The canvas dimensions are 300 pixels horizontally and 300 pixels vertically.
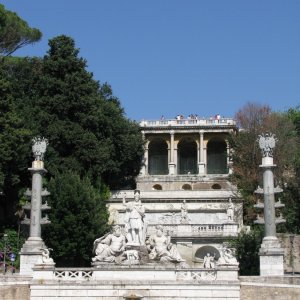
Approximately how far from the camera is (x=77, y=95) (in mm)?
44062

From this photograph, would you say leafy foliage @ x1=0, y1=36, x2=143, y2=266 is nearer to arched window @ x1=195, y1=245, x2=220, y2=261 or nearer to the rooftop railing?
arched window @ x1=195, y1=245, x2=220, y2=261

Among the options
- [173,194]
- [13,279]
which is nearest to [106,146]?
[173,194]

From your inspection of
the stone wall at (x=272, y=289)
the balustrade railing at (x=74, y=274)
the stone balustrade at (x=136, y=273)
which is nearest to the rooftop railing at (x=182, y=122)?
the stone balustrade at (x=136, y=273)

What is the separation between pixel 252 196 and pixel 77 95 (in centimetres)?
1295

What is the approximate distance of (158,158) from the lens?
212 ft

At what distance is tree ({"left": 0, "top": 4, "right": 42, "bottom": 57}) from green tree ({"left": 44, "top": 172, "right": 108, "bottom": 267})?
47.7 ft

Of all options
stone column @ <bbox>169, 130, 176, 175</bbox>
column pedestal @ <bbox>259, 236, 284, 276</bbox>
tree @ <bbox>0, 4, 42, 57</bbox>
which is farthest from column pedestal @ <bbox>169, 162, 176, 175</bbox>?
column pedestal @ <bbox>259, 236, 284, 276</bbox>

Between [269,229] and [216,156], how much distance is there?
109ft

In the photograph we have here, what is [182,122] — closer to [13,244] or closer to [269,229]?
[13,244]

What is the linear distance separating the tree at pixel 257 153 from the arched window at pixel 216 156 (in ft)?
40.0

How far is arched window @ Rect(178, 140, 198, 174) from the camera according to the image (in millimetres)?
64188

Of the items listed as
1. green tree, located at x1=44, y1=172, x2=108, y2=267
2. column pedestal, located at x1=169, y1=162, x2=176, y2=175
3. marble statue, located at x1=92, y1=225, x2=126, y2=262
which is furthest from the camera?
column pedestal, located at x1=169, y1=162, x2=176, y2=175

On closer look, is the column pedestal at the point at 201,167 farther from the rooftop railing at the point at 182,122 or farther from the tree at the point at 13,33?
the tree at the point at 13,33

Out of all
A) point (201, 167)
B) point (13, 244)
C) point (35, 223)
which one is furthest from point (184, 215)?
point (201, 167)
